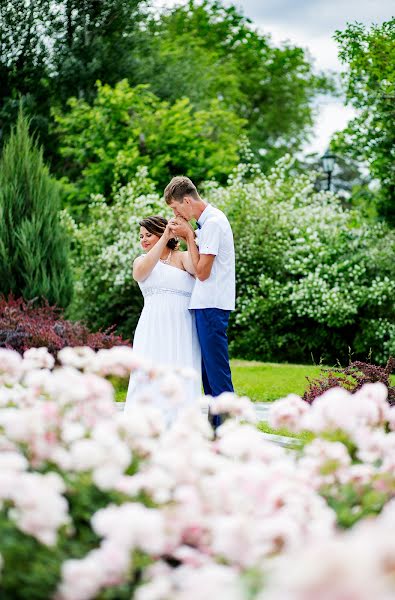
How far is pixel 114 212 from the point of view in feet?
51.3

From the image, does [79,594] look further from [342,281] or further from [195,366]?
[342,281]

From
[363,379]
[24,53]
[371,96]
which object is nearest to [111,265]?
[371,96]

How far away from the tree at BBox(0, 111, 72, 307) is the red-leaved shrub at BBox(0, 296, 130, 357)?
A: 0.54 metres

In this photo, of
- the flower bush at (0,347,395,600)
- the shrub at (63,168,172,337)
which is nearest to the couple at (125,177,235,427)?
the flower bush at (0,347,395,600)

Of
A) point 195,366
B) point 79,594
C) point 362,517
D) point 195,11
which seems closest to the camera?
point 79,594

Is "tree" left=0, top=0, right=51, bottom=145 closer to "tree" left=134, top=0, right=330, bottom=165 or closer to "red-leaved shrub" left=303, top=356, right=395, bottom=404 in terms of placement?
"tree" left=134, top=0, right=330, bottom=165

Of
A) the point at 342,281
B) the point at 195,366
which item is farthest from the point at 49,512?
the point at 342,281

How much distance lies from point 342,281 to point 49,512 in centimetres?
1216

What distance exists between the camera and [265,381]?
33.6ft

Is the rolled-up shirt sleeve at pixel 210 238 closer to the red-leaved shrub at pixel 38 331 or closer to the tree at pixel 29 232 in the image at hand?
the red-leaved shrub at pixel 38 331

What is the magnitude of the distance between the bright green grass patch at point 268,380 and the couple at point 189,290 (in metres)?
3.31

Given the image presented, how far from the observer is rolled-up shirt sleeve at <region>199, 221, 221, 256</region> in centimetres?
548

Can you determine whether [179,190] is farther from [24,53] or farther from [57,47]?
[24,53]

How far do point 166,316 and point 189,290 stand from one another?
255mm
